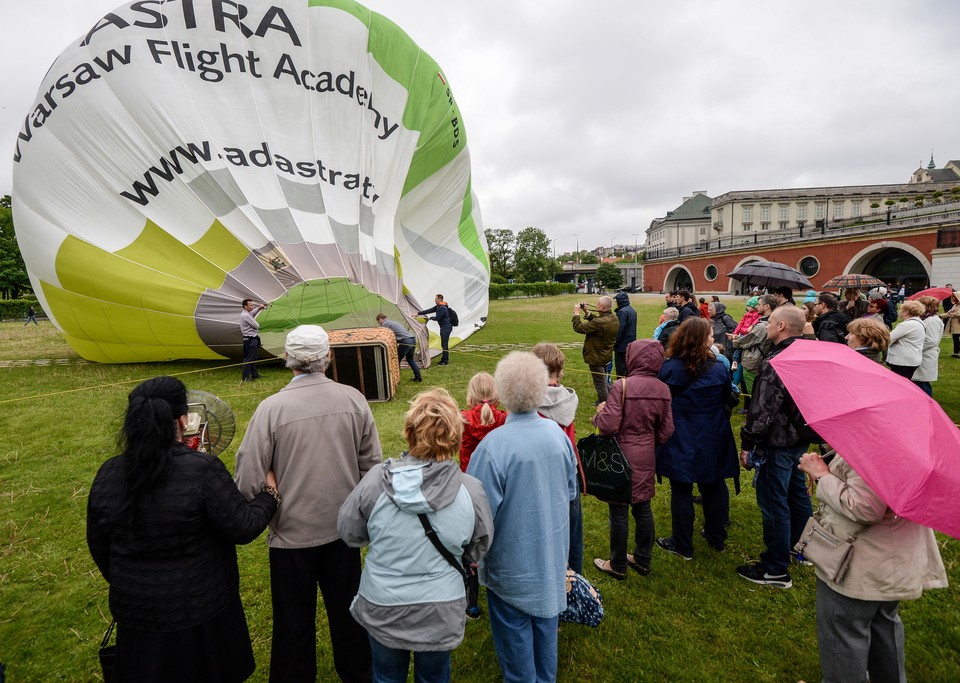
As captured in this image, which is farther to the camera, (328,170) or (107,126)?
(328,170)

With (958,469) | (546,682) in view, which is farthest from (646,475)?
(958,469)

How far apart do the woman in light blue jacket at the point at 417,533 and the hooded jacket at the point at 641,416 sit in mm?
1454

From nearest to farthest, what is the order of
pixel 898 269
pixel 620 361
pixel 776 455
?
pixel 776 455
pixel 620 361
pixel 898 269

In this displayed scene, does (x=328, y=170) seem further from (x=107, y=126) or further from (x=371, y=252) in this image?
(x=107, y=126)

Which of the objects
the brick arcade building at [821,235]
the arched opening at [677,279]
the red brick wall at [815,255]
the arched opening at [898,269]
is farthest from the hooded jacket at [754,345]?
the arched opening at [677,279]

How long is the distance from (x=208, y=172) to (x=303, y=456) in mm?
7366

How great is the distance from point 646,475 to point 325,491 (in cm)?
197

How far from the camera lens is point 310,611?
2.35 meters

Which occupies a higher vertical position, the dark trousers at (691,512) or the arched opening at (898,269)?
the arched opening at (898,269)

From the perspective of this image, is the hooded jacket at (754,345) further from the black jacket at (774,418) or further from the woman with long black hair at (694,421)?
the black jacket at (774,418)

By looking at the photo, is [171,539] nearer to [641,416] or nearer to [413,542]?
[413,542]

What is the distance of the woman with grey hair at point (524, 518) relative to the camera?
2.11 meters

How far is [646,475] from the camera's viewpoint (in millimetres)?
3203

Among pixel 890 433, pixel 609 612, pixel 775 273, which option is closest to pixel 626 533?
pixel 609 612
